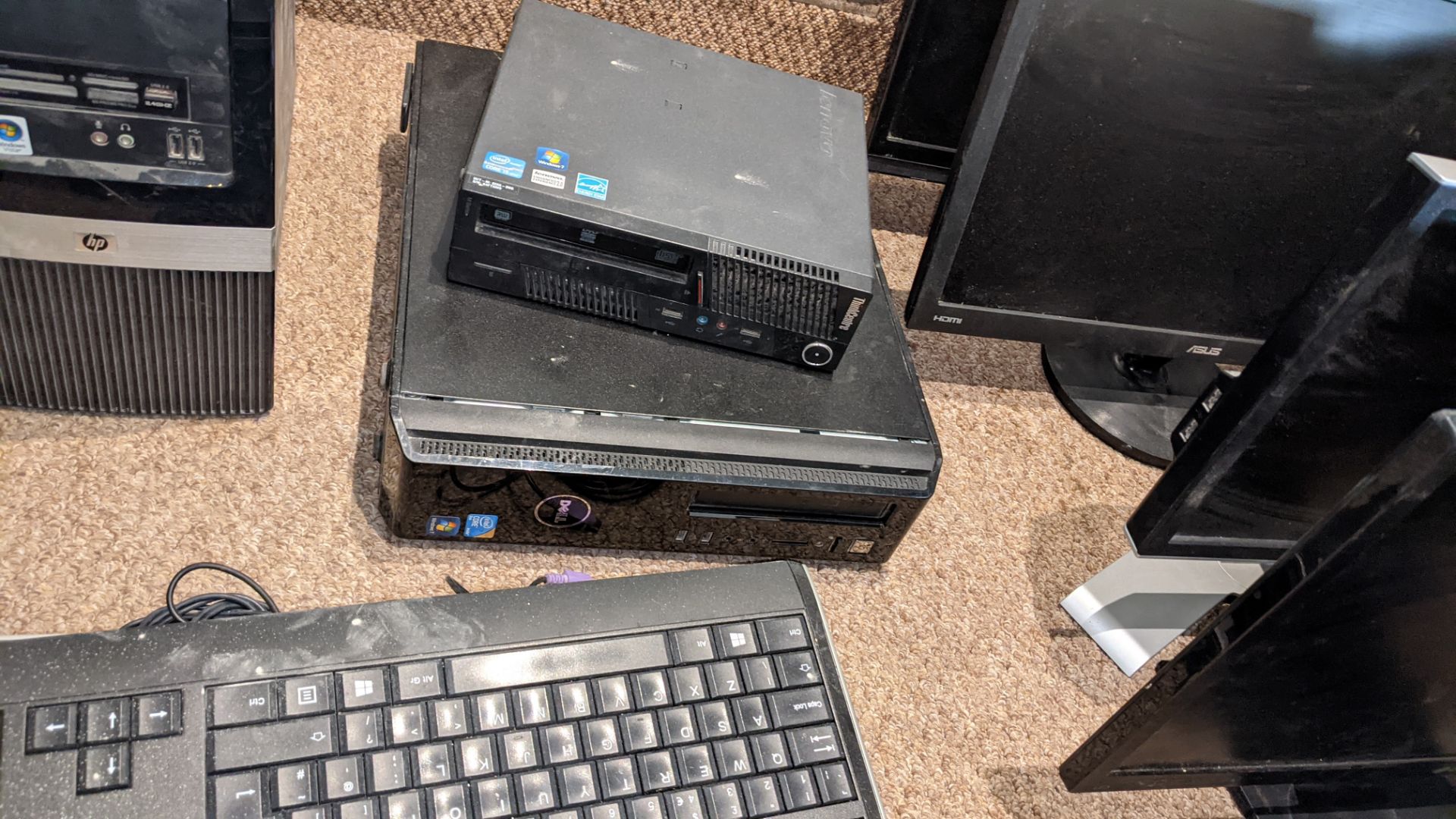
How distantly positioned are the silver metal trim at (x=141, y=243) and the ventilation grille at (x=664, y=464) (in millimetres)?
133

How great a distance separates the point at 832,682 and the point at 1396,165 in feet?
1.78

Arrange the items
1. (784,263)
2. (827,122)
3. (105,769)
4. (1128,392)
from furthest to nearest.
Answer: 1. (1128,392)
2. (827,122)
3. (784,263)
4. (105,769)

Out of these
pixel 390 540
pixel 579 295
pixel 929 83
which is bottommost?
pixel 390 540

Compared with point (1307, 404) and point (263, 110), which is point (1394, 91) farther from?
point (263, 110)

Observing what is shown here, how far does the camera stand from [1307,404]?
588 millimetres

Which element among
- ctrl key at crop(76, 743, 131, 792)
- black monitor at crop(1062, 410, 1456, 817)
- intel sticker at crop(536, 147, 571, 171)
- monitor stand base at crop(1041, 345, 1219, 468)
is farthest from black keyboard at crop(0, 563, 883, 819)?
monitor stand base at crop(1041, 345, 1219, 468)

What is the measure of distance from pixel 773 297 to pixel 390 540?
279 millimetres

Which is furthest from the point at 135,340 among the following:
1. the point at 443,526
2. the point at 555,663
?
the point at 555,663

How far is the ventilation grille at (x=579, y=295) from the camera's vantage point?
0.69 metres

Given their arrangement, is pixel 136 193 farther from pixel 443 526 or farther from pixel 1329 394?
pixel 1329 394

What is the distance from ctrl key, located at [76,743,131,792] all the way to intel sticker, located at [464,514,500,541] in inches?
8.7

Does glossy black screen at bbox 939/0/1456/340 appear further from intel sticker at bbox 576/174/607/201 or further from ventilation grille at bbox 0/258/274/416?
ventilation grille at bbox 0/258/274/416

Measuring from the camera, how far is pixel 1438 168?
0.50 meters

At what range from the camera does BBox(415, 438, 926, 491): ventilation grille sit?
614 millimetres
